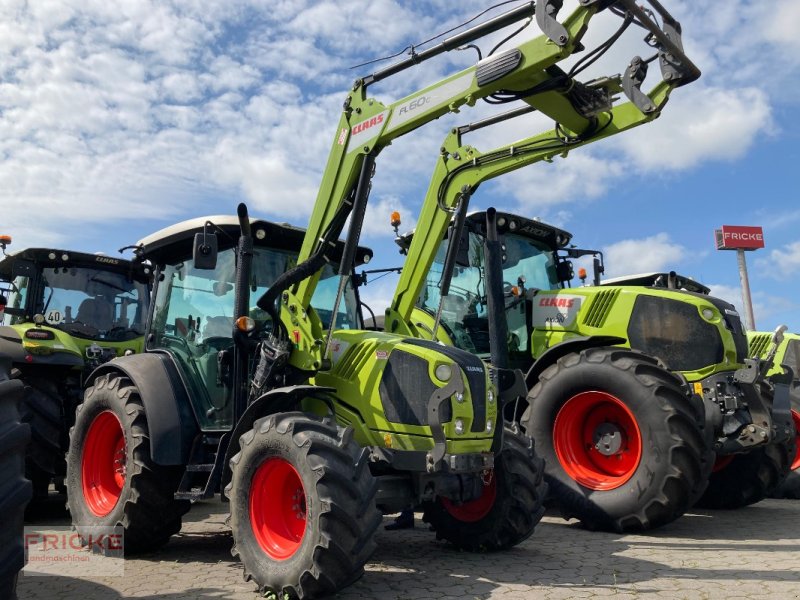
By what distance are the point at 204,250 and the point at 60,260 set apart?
444cm

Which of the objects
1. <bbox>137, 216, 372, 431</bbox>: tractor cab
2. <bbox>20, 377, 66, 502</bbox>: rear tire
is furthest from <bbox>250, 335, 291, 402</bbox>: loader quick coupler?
<bbox>20, 377, 66, 502</bbox>: rear tire

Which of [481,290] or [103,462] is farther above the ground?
[481,290]

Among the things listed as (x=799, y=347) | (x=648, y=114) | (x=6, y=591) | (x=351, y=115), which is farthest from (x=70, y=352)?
(x=799, y=347)

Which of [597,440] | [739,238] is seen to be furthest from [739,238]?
[597,440]

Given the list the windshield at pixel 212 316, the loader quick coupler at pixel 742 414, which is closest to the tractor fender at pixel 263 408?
the windshield at pixel 212 316

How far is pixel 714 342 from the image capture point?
275 inches

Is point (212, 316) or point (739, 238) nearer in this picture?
point (212, 316)

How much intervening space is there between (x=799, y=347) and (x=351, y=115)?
7.23 meters

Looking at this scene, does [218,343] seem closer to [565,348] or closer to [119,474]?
[119,474]

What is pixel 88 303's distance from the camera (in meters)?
8.89

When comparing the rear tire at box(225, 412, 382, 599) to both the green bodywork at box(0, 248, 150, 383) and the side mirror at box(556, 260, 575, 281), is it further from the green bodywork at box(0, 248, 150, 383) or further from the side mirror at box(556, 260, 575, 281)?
the side mirror at box(556, 260, 575, 281)

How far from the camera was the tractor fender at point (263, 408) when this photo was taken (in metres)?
4.80

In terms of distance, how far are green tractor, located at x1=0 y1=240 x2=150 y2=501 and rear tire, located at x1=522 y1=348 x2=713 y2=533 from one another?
14.1ft

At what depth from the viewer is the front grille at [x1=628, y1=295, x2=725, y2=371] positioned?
7008 mm
